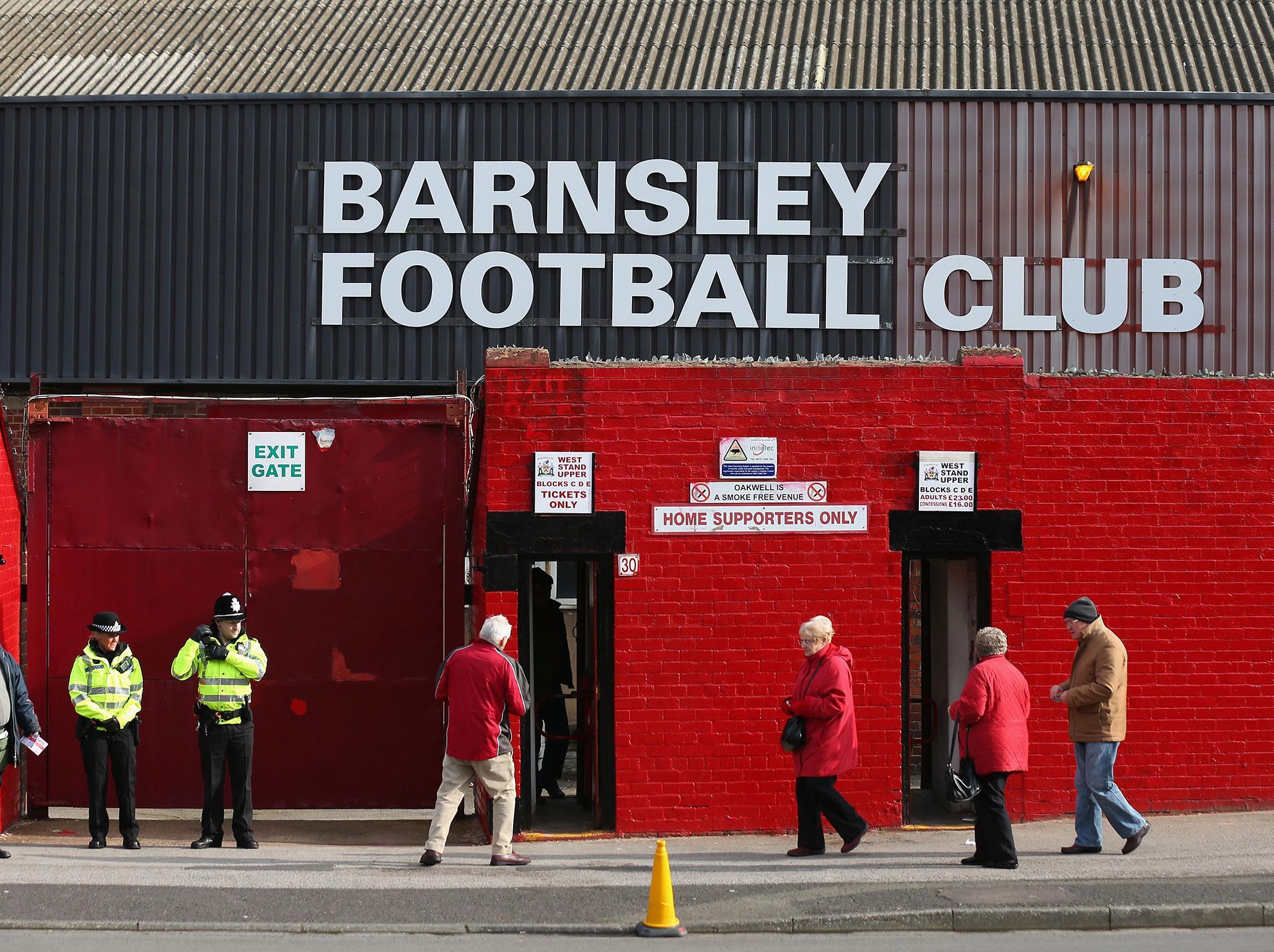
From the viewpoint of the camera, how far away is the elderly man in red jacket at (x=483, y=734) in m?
8.68

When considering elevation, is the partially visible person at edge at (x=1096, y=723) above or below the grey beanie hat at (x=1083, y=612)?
below

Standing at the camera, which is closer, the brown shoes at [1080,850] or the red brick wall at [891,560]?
the brown shoes at [1080,850]

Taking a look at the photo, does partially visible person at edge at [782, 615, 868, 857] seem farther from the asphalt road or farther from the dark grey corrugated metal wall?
the dark grey corrugated metal wall

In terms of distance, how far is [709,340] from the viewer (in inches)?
604

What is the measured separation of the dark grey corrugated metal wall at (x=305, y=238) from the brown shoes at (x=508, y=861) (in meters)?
7.53

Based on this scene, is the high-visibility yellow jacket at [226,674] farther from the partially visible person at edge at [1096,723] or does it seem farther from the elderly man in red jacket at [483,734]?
the partially visible person at edge at [1096,723]

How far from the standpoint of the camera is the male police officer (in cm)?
939

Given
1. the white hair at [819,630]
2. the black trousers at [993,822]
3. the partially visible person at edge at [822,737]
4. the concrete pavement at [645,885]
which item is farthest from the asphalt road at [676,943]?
the white hair at [819,630]

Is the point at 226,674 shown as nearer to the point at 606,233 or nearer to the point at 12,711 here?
the point at 12,711

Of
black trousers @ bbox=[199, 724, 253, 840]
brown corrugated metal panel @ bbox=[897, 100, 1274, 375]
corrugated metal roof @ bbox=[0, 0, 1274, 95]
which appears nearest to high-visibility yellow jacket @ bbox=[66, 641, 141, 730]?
black trousers @ bbox=[199, 724, 253, 840]

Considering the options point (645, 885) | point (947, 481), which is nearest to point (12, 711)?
point (645, 885)

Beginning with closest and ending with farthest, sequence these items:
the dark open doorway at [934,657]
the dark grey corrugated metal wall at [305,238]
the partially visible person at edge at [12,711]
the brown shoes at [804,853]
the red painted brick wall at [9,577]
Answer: the brown shoes at [804,853], the partially visible person at edge at [12,711], the dark open doorway at [934,657], the red painted brick wall at [9,577], the dark grey corrugated metal wall at [305,238]

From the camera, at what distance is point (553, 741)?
11.1 meters

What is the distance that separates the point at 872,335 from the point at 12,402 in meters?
9.85
